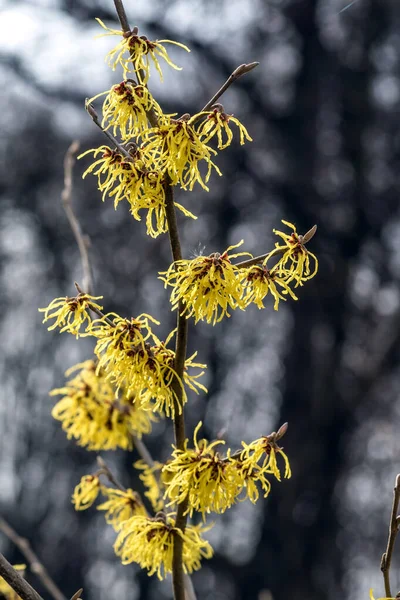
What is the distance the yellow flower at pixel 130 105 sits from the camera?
1.13 meters

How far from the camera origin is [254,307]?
9.41 m

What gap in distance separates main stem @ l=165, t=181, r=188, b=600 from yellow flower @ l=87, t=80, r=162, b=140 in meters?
0.08

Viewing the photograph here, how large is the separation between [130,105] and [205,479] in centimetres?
47

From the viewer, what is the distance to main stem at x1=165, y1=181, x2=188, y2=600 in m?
1.16

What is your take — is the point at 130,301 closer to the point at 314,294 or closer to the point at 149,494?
the point at 314,294

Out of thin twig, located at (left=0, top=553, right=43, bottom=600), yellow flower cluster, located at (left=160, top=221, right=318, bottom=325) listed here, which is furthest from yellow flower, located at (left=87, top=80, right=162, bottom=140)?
thin twig, located at (left=0, top=553, right=43, bottom=600)

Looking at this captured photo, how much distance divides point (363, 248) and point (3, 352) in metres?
4.07

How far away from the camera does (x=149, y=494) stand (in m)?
1.71

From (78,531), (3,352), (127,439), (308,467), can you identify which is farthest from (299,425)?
(127,439)

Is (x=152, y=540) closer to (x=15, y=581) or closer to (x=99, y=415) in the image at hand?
(x=15, y=581)

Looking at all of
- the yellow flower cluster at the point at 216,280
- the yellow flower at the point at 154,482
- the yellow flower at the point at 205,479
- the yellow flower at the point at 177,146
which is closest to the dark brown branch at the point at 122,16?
the yellow flower at the point at 177,146

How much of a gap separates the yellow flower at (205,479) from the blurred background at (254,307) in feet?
26.0

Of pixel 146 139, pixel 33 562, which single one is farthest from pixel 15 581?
pixel 33 562

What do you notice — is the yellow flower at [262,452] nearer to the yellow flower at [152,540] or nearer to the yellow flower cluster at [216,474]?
the yellow flower cluster at [216,474]
